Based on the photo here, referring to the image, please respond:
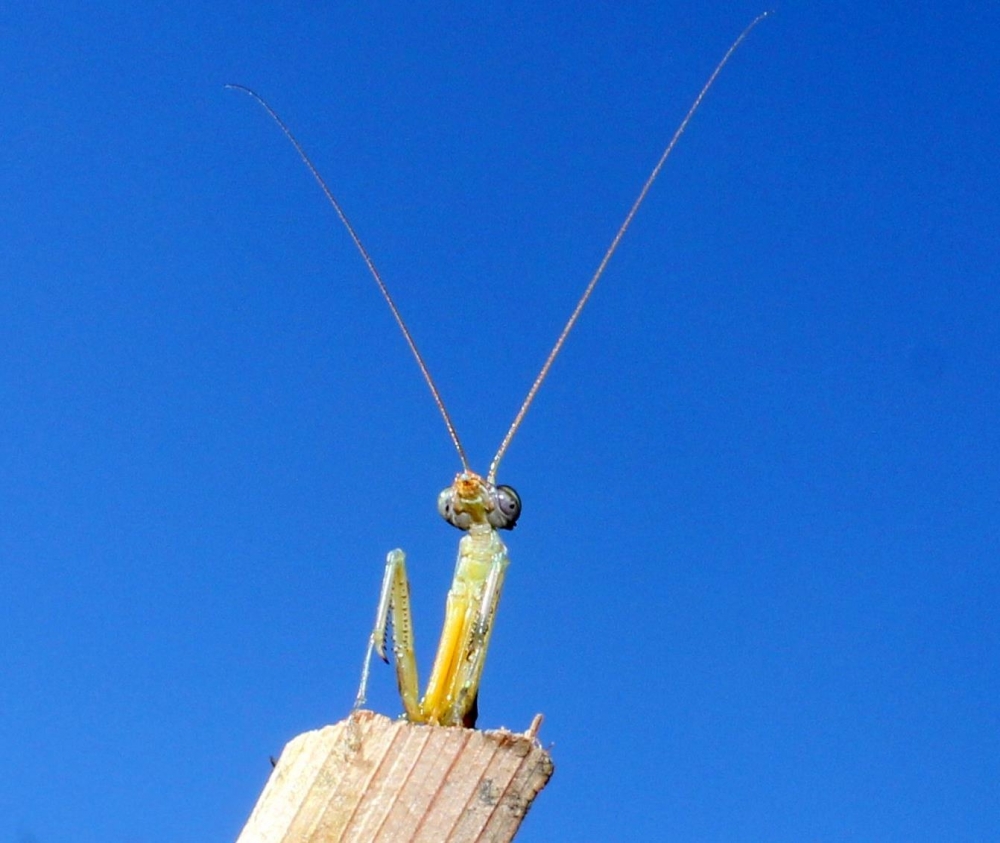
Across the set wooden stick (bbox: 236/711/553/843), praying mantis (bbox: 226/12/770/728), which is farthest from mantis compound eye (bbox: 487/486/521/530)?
wooden stick (bbox: 236/711/553/843)

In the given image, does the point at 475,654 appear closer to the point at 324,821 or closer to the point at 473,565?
the point at 473,565

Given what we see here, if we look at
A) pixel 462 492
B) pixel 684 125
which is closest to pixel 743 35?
pixel 684 125

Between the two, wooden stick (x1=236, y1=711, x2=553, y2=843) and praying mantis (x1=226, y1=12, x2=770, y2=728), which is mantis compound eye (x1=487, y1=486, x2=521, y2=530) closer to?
praying mantis (x1=226, y1=12, x2=770, y2=728)

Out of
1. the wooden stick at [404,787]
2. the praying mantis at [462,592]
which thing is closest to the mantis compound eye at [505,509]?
the praying mantis at [462,592]

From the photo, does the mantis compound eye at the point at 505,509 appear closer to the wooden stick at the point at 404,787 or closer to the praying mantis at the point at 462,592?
the praying mantis at the point at 462,592

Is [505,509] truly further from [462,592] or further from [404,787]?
[404,787]
